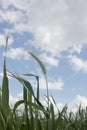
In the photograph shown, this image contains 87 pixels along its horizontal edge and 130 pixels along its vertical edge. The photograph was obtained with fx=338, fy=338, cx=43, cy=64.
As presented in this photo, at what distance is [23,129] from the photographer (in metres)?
1.58

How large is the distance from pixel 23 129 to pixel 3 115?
138 millimetres

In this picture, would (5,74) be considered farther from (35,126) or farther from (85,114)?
(85,114)

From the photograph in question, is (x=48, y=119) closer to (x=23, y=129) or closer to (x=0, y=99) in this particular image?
(x=23, y=129)

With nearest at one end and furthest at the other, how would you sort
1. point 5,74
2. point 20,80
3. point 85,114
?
1. point 5,74
2. point 20,80
3. point 85,114

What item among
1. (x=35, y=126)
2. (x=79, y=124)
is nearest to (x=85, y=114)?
(x=79, y=124)

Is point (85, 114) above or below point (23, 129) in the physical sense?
above

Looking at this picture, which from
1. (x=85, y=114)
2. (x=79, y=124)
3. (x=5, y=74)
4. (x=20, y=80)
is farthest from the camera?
(x=85, y=114)

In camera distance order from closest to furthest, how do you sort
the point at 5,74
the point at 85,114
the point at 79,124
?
the point at 5,74
the point at 79,124
the point at 85,114

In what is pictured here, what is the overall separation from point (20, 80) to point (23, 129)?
0.23m

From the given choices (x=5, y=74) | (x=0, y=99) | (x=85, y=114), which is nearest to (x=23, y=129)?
(x=0, y=99)

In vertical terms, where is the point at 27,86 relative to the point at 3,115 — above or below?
above

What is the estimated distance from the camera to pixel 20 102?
153cm

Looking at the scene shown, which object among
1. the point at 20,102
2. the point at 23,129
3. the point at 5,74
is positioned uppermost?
the point at 5,74

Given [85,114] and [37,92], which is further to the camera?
[85,114]
